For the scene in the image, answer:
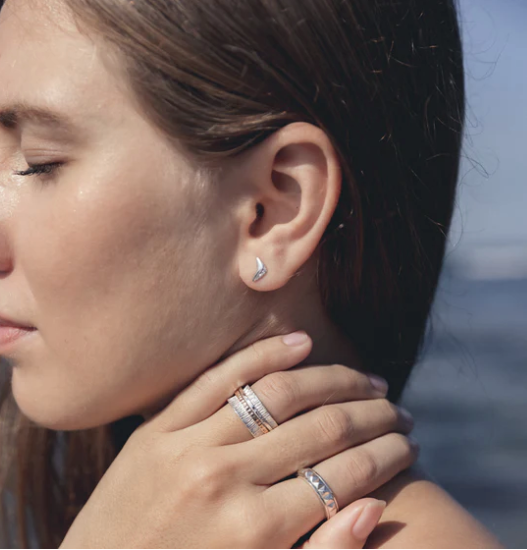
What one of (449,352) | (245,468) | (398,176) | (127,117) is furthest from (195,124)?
(449,352)

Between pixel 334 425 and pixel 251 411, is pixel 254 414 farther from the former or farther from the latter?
pixel 334 425

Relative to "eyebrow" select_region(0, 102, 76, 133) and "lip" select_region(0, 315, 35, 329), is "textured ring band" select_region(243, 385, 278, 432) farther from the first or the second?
"eyebrow" select_region(0, 102, 76, 133)

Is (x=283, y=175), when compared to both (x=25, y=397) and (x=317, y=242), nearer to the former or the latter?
(x=317, y=242)

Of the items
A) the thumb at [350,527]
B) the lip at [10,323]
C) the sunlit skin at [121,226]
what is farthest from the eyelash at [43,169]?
the thumb at [350,527]

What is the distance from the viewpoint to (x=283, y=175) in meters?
1.76

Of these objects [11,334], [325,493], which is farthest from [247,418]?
[11,334]

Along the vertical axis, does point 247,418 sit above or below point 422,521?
above

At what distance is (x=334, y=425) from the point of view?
5.83 ft

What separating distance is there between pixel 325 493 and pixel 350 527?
0.10 m

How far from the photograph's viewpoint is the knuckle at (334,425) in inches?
69.6

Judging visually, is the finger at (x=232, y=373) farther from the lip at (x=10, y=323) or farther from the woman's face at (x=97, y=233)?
the lip at (x=10, y=323)

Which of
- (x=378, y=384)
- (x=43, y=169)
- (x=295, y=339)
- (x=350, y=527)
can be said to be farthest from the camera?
(x=378, y=384)

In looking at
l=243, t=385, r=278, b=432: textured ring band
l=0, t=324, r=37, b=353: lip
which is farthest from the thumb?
l=0, t=324, r=37, b=353: lip

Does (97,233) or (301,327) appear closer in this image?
(97,233)
